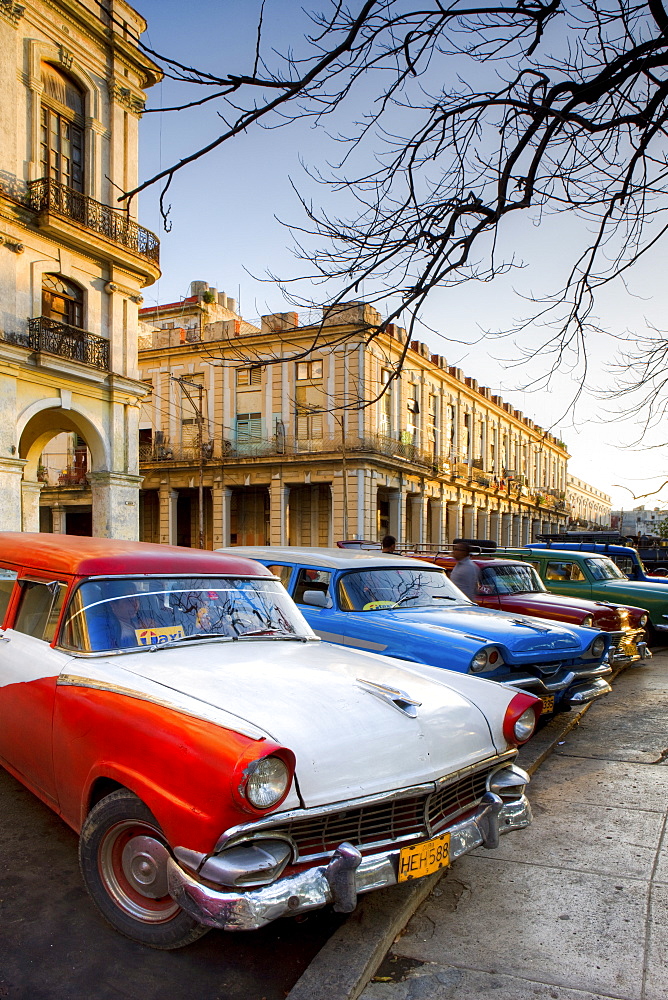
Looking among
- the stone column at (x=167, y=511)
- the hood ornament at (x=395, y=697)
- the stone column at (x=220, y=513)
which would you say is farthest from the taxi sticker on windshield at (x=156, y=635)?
the stone column at (x=167, y=511)

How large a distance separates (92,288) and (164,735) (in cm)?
1754

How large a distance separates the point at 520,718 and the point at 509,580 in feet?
17.2

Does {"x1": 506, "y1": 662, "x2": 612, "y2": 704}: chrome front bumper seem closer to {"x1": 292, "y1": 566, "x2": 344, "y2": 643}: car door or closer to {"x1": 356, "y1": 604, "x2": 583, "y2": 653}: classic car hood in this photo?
{"x1": 356, "y1": 604, "x2": 583, "y2": 653}: classic car hood

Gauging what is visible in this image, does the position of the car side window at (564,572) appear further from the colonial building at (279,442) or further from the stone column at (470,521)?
the stone column at (470,521)

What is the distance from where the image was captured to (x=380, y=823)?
2.86 m

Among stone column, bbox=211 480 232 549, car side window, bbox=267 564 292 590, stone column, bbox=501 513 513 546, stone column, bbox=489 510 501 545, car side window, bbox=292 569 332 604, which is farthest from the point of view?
stone column, bbox=501 513 513 546

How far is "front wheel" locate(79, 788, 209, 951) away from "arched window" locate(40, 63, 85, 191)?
17026 mm

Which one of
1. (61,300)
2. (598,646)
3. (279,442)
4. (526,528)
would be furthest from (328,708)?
(526,528)

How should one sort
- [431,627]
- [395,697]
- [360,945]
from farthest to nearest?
[431,627] < [395,697] < [360,945]

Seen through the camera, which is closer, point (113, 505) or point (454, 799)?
point (454, 799)

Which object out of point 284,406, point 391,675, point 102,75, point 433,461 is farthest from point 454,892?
point 433,461

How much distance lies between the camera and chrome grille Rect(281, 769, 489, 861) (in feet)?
8.82

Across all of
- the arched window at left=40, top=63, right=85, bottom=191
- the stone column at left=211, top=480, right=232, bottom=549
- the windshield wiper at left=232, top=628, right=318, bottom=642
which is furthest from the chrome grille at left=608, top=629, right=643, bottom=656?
the stone column at left=211, top=480, right=232, bottom=549

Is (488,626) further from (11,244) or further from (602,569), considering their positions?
(11,244)
